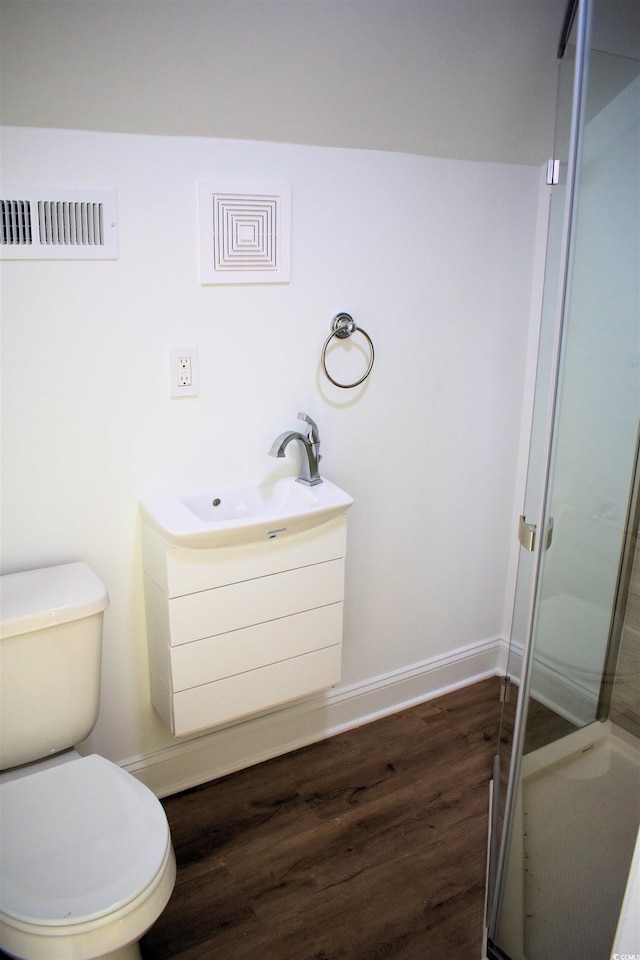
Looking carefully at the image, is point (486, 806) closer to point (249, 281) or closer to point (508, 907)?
point (508, 907)

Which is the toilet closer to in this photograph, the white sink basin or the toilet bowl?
the toilet bowl

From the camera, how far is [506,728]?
1.88 metres

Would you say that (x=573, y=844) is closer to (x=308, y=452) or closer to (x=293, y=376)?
(x=308, y=452)

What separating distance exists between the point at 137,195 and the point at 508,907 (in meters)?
1.81

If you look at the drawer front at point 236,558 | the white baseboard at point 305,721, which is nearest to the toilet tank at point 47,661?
the drawer front at point 236,558

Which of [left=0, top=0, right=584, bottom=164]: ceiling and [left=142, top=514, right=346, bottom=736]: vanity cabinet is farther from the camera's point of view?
[left=142, top=514, right=346, bottom=736]: vanity cabinet

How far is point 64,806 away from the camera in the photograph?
4.94ft

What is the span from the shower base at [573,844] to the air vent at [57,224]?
1523 mm

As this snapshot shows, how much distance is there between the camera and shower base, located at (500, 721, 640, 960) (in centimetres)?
148

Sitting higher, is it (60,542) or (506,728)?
(60,542)

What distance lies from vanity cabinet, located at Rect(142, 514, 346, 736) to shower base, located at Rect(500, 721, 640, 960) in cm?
68

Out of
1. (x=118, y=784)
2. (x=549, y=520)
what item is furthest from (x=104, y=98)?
(x=118, y=784)

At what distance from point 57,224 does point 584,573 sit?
1.42 meters

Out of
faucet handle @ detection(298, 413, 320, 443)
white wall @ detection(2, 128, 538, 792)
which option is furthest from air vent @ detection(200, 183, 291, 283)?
faucet handle @ detection(298, 413, 320, 443)
